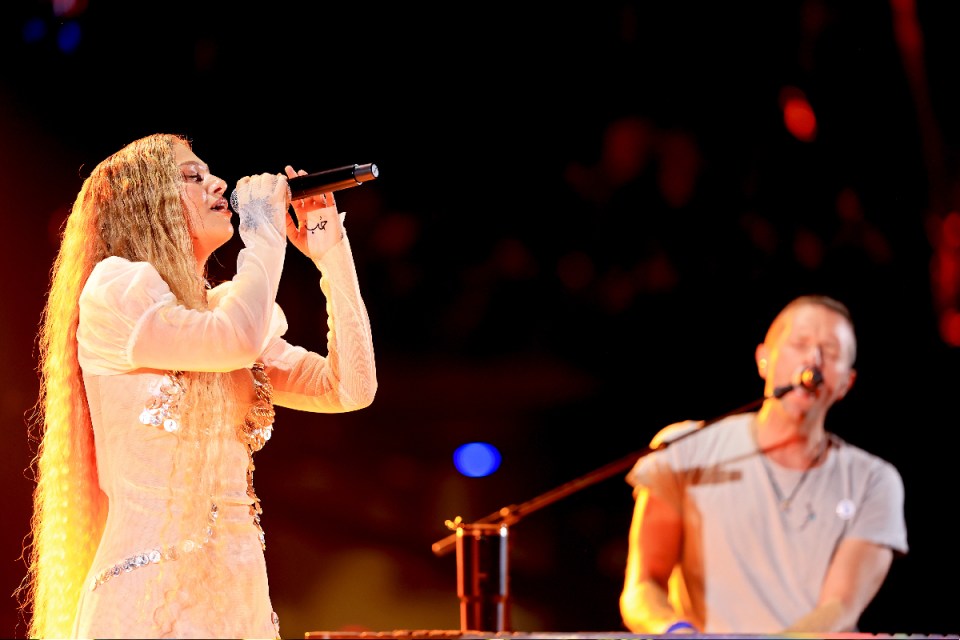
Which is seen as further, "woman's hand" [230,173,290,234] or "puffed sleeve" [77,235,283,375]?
"woman's hand" [230,173,290,234]

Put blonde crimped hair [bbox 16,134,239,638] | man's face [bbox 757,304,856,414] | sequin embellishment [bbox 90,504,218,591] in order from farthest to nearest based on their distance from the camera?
1. man's face [bbox 757,304,856,414]
2. blonde crimped hair [bbox 16,134,239,638]
3. sequin embellishment [bbox 90,504,218,591]

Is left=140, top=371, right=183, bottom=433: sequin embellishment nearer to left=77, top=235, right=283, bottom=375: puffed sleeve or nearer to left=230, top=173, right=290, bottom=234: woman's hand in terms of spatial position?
left=77, top=235, right=283, bottom=375: puffed sleeve

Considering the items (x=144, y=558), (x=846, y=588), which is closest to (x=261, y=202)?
(x=144, y=558)

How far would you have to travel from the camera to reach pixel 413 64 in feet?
8.21

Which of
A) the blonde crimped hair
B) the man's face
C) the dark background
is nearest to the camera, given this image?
the blonde crimped hair

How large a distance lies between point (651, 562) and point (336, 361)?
61 cm

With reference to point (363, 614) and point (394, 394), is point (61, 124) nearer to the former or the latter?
point (394, 394)

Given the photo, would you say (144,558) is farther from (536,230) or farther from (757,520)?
(536,230)

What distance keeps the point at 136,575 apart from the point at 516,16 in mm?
1554

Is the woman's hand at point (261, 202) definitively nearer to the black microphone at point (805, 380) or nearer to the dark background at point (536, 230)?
the dark background at point (536, 230)

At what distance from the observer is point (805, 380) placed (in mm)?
1767

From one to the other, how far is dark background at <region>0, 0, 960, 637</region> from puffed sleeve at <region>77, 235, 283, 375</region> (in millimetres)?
816

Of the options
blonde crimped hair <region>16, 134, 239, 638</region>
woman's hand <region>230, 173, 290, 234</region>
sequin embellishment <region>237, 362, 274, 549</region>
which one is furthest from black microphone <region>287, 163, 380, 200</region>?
sequin embellishment <region>237, 362, 274, 549</region>

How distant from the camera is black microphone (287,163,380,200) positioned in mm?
1616
